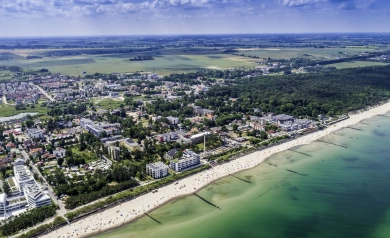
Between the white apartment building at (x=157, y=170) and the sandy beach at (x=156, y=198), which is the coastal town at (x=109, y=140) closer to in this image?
the white apartment building at (x=157, y=170)

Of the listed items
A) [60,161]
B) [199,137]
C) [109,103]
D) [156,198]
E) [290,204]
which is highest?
[199,137]

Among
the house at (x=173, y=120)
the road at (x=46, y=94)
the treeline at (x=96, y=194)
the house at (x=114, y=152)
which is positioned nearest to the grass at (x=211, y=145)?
the house at (x=173, y=120)

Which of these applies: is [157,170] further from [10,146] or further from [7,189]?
[10,146]

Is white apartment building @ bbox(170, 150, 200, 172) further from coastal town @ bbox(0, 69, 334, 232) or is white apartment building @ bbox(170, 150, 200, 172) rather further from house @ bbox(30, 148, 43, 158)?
house @ bbox(30, 148, 43, 158)

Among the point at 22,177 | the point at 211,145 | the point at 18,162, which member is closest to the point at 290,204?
the point at 211,145

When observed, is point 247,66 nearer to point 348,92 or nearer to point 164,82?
point 164,82

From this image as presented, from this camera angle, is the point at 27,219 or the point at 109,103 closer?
the point at 27,219

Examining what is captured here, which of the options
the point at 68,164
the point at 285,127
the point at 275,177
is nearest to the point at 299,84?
the point at 285,127
